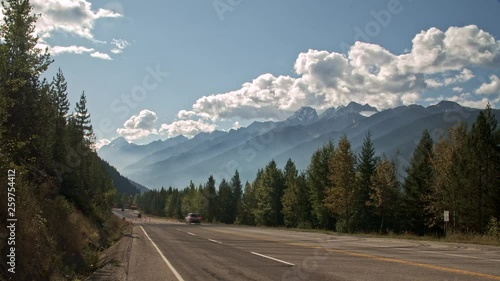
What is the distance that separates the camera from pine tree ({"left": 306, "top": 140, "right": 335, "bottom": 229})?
62.9 m

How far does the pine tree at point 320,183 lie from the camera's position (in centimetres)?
6291

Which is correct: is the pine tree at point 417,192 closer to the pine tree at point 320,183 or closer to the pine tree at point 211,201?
the pine tree at point 320,183

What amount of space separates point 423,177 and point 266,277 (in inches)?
2086

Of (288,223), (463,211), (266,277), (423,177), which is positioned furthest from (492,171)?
(266,277)

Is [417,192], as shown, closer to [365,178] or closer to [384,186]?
[384,186]

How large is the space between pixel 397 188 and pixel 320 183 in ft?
39.7

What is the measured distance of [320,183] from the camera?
6425 cm

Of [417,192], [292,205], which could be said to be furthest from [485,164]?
[292,205]

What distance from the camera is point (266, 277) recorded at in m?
9.67

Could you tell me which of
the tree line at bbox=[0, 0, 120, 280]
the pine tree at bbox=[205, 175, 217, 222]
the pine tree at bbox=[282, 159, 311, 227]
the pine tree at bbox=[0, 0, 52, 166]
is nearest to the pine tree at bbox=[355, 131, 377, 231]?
the pine tree at bbox=[282, 159, 311, 227]

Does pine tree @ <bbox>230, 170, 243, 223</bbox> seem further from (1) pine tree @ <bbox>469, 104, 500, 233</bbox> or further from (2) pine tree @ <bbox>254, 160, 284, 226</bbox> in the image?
(1) pine tree @ <bbox>469, 104, 500, 233</bbox>

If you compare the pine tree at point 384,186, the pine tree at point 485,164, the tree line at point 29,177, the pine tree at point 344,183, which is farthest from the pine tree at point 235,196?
the tree line at point 29,177

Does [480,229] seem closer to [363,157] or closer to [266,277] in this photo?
[363,157]

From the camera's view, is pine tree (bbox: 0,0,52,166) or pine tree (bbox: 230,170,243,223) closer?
pine tree (bbox: 0,0,52,166)
